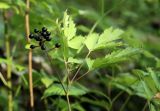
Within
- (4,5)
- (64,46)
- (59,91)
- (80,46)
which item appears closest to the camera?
(64,46)

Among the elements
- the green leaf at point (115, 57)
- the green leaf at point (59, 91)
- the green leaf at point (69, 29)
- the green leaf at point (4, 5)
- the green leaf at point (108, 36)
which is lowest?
the green leaf at point (59, 91)

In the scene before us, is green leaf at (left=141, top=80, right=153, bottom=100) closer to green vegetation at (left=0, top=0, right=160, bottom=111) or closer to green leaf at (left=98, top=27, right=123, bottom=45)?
green vegetation at (left=0, top=0, right=160, bottom=111)

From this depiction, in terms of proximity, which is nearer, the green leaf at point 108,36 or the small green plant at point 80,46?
the small green plant at point 80,46

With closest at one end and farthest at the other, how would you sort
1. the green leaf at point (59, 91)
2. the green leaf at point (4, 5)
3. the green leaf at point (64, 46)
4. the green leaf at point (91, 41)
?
the green leaf at point (64, 46), the green leaf at point (91, 41), the green leaf at point (59, 91), the green leaf at point (4, 5)

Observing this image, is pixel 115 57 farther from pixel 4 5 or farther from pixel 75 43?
pixel 4 5

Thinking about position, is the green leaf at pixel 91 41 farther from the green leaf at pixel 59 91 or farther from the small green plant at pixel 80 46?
the green leaf at pixel 59 91

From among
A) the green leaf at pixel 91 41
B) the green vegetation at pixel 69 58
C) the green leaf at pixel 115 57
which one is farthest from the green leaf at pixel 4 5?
the green leaf at pixel 115 57

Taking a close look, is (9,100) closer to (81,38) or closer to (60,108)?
(60,108)

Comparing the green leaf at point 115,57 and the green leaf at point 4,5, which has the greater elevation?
the green leaf at point 4,5

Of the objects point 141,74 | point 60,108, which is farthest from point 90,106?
point 141,74

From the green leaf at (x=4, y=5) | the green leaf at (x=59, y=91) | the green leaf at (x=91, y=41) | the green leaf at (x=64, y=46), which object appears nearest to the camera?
the green leaf at (x=64, y=46)

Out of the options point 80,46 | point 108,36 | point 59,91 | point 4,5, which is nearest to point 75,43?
point 80,46
